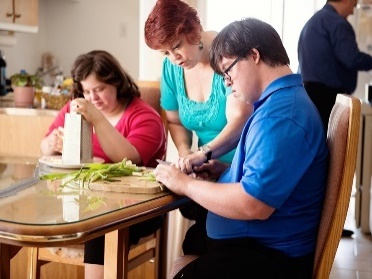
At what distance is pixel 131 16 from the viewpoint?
5918mm

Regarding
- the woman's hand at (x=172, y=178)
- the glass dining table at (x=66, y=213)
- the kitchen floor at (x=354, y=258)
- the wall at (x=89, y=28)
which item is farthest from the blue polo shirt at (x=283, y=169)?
the wall at (x=89, y=28)

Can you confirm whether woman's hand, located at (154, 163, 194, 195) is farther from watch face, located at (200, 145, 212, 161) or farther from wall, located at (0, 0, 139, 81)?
wall, located at (0, 0, 139, 81)

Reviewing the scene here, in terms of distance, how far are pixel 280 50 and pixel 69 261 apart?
1.13 metres

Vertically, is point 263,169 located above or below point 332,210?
above

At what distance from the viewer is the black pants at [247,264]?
151cm

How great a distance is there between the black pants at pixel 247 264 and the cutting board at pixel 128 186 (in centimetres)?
23

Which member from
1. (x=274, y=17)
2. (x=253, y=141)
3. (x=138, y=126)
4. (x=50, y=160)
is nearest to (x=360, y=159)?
(x=274, y=17)

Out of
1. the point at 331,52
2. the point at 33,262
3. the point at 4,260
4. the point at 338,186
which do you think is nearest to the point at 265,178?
the point at 338,186

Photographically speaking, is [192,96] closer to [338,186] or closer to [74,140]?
[74,140]

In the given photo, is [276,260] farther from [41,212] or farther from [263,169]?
[41,212]

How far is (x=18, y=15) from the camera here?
4.76 meters

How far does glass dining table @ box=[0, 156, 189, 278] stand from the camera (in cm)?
130

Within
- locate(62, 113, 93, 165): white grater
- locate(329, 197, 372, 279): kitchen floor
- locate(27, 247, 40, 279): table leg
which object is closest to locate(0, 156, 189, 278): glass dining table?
locate(62, 113, 93, 165): white grater

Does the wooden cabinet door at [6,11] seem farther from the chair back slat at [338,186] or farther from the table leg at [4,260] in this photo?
the chair back slat at [338,186]
